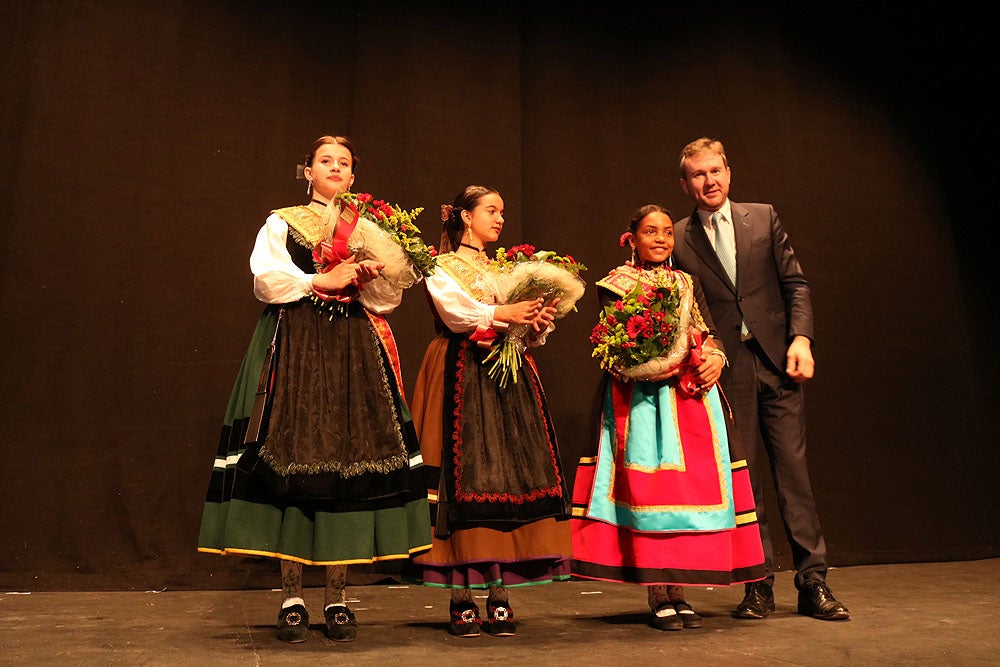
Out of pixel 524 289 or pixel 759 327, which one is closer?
pixel 524 289

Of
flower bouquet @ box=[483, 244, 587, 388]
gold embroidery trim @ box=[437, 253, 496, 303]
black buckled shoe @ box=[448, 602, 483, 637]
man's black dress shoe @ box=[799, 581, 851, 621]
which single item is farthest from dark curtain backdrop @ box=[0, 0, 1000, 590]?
man's black dress shoe @ box=[799, 581, 851, 621]

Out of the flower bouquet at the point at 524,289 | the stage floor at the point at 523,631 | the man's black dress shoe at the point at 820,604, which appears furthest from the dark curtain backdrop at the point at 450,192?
the man's black dress shoe at the point at 820,604

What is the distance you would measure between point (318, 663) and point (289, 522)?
444 mm

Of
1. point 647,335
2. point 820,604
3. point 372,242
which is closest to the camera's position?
point 372,242

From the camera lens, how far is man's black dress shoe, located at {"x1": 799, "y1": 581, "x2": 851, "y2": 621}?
2773 millimetres

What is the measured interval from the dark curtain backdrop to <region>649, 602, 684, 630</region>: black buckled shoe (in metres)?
1.62

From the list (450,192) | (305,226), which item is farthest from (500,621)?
(450,192)

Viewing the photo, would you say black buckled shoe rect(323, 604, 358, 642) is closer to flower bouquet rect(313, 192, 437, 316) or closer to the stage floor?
the stage floor

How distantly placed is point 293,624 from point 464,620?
1.61ft

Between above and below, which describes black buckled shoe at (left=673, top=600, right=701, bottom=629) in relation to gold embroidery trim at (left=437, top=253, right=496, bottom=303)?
below

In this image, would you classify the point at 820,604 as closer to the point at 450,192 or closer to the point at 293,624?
the point at 293,624

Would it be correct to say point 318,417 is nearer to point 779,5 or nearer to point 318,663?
point 318,663

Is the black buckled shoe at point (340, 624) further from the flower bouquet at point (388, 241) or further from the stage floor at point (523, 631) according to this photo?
the flower bouquet at point (388, 241)

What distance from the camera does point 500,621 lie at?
260cm
